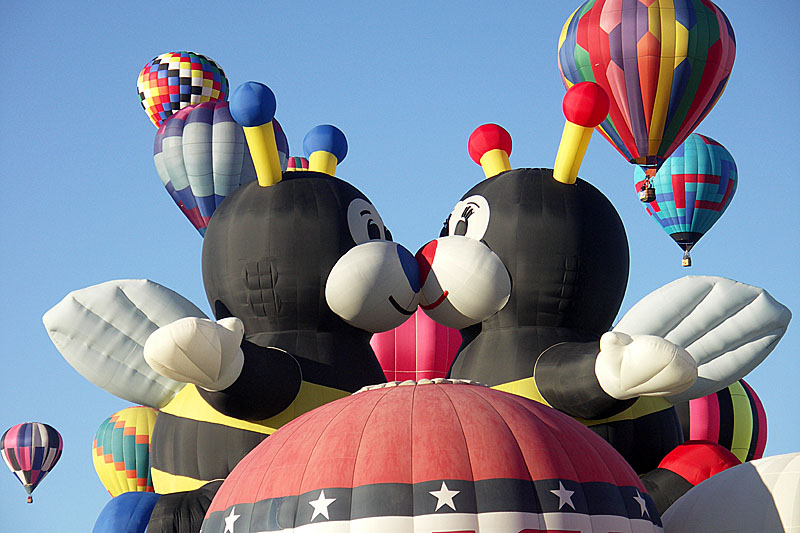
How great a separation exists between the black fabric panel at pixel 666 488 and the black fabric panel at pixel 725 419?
3385mm

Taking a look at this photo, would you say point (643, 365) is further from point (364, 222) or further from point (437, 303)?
point (364, 222)

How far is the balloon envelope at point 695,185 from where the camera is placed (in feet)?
63.6

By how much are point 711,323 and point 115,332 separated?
3647 mm

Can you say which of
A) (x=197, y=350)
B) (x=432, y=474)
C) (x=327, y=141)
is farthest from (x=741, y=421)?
(x=432, y=474)

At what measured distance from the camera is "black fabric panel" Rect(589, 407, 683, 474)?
7.85m

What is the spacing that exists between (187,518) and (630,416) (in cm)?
255

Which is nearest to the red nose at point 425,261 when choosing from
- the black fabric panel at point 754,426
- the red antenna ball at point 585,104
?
the red antenna ball at point 585,104

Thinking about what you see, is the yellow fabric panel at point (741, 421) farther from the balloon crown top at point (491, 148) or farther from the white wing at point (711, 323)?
the balloon crown top at point (491, 148)

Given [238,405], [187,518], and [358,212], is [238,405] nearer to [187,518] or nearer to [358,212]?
[187,518]

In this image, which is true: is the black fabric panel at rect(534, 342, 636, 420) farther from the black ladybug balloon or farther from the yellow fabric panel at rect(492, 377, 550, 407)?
the black ladybug balloon

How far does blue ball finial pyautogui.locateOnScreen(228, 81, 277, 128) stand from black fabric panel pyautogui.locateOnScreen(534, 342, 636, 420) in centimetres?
212

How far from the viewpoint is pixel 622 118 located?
14.8m

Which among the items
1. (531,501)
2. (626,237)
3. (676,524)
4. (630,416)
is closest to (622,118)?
(626,237)

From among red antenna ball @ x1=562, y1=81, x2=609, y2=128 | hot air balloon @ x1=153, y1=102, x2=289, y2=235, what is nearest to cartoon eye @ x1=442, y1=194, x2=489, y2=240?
red antenna ball @ x1=562, y1=81, x2=609, y2=128
